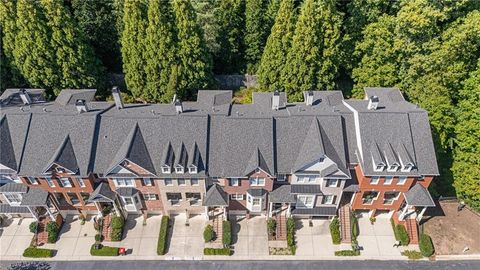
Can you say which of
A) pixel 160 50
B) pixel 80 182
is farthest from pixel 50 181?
pixel 160 50

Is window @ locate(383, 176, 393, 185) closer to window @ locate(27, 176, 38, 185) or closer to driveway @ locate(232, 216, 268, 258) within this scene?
driveway @ locate(232, 216, 268, 258)

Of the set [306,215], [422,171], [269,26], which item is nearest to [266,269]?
[306,215]

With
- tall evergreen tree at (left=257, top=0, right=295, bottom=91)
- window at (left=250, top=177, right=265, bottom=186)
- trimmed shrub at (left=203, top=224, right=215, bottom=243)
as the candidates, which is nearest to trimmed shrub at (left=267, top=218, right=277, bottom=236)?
window at (left=250, top=177, right=265, bottom=186)

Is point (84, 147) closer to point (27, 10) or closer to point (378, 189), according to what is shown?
point (27, 10)

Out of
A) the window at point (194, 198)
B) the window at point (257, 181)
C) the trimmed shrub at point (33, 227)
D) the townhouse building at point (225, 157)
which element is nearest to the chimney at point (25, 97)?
the townhouse building at point (225, 157)

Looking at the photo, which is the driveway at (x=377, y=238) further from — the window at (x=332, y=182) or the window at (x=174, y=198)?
the window at (x=174, y=198)

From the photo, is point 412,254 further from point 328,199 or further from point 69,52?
point 69,52

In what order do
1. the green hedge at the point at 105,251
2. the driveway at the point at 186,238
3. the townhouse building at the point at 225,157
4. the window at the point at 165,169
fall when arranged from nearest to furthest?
the window at the point at 165,169, the townhouse building at the point at 225,157, the green hedge at the point at 105,251, the driveway at the point at 186,238
